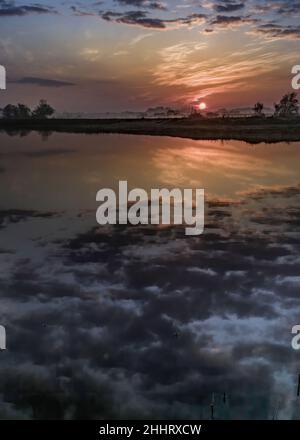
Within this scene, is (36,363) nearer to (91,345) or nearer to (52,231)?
(91,345)

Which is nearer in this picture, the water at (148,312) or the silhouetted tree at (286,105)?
the water at (148,312)

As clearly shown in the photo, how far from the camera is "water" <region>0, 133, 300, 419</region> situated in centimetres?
795

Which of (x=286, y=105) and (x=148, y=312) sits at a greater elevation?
(x=286, y=105)

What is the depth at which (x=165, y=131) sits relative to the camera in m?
60.8

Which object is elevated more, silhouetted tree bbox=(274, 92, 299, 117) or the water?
silhouetted tree bbox=(274, 92, 299, 117)

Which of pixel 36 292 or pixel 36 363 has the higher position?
pixel 36 292

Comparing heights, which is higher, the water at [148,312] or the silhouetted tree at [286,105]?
the silhouetted tree at [286,105]

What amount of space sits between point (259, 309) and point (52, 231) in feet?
26.1

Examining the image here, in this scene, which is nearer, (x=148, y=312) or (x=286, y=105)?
(x=148, y=312)

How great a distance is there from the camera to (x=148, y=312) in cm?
1042

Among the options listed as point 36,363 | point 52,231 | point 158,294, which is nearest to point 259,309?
point 158,294

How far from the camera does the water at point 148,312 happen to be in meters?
7.95

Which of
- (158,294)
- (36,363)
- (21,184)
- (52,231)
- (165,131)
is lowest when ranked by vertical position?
(36,363)
